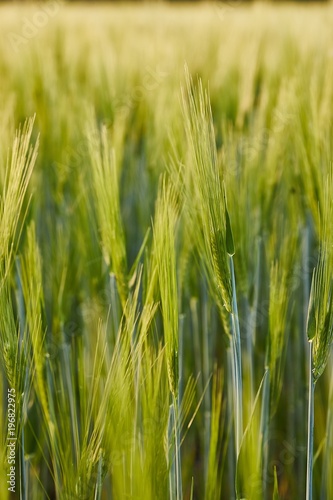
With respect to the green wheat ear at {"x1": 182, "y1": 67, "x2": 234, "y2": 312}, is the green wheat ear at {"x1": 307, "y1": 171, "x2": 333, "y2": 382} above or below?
below

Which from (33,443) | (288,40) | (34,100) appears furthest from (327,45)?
(33,443)

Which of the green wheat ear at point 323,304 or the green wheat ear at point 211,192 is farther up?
the green wheat ear at point 211,192

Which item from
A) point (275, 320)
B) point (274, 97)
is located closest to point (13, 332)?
point (275, 320)

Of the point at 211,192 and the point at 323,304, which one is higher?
the point at 211,192

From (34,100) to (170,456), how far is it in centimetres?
86

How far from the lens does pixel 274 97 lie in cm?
133

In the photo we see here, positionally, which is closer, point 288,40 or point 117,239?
point 117,239

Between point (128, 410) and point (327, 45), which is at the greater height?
point (327, 45)

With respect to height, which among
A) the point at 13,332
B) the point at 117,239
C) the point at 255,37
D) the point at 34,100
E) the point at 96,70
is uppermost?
the point at 255,37

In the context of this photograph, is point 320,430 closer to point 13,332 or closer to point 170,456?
point 170,456

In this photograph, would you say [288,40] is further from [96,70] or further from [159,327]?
[159,327]

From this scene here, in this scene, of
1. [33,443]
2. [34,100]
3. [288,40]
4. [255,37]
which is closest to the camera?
[33,443]

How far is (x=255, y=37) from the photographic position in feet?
6.37

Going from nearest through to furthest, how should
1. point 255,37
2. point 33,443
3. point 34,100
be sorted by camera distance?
point 33,443 < point 34,100 < point 255,37
